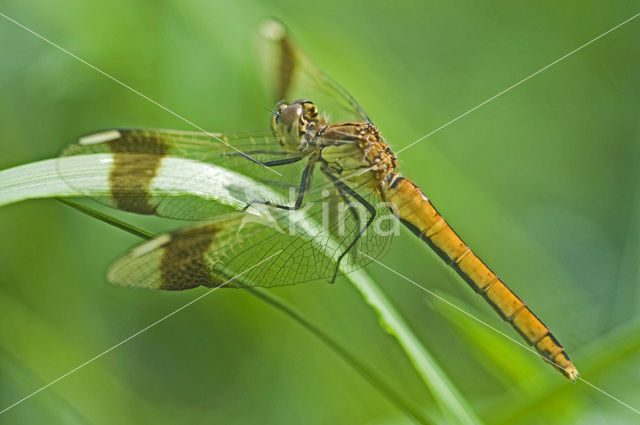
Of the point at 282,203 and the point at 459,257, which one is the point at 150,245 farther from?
the point at 459,257

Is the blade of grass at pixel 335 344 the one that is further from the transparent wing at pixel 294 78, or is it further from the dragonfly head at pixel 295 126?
the transparent wing at pixel 294 78

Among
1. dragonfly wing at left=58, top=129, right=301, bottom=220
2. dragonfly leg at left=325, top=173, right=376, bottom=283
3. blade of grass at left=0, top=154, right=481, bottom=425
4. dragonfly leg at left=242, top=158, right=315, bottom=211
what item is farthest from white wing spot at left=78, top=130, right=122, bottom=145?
dragonfly leg at left=325, top=173, right=376, bottom=283

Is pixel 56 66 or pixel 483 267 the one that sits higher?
pixel 56 66

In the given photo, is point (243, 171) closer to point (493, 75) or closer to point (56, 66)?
point (56, 66)

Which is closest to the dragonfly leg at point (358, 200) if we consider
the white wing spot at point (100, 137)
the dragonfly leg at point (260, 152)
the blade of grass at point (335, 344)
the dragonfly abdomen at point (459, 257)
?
the dragonfly abdomen at point (459, 257)

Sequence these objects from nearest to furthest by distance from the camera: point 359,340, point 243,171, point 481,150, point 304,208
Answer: point 304,208
point 243,171
point 359,340
point 481,150

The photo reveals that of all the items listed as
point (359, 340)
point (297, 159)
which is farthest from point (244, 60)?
point (359, 340)
